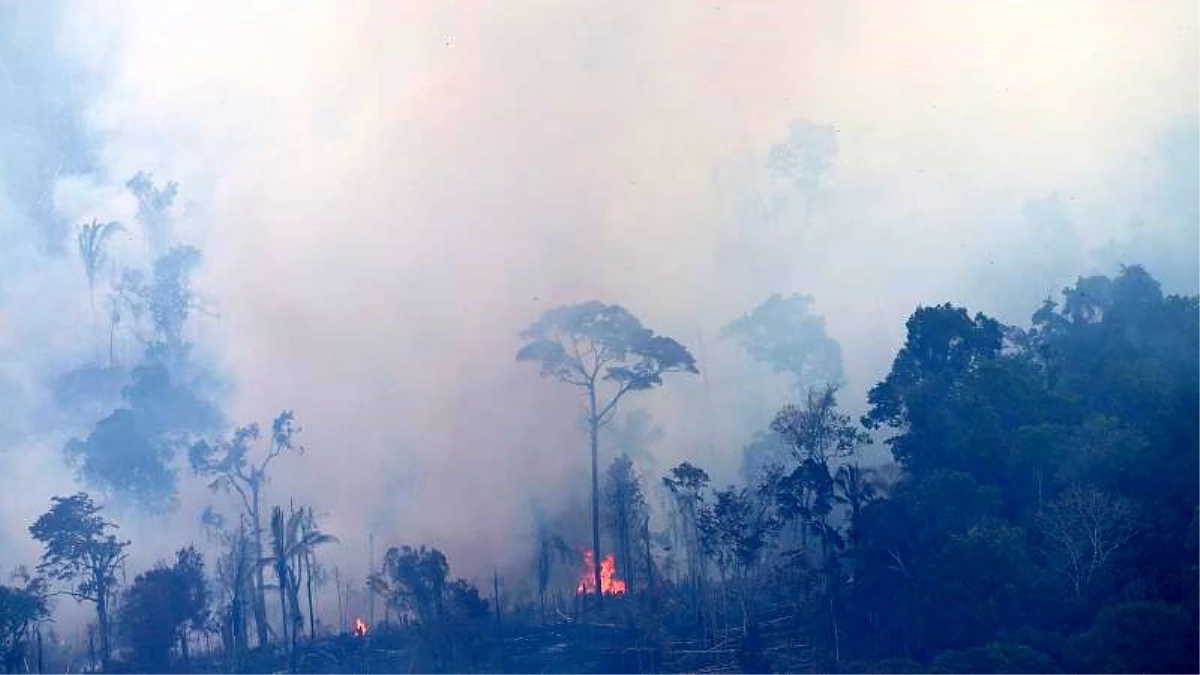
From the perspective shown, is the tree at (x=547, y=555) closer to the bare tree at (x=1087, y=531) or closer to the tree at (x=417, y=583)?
the tree at (x=417, y=583)

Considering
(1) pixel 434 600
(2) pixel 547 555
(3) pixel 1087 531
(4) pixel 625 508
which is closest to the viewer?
(3) pixel 1087 531

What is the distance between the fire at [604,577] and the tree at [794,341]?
17.7m

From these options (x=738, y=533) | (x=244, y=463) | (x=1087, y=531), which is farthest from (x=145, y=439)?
(x=1087, y=531)

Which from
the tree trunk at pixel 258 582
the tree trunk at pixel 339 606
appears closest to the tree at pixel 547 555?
the tree trunk at pixel 339 606

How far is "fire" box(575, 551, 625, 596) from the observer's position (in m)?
66.7

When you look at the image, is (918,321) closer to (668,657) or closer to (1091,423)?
(1091,423)

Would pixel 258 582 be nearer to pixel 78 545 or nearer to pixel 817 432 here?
pixel 78 545

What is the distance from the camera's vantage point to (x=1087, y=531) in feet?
149

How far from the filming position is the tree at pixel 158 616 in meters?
58.7

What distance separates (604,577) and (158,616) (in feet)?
76.5

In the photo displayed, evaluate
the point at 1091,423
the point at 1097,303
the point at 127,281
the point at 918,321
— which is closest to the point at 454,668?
the point at 918,321

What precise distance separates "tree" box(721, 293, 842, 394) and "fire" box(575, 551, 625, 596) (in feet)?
58.1

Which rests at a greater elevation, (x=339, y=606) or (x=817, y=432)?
(x=817, y=432)

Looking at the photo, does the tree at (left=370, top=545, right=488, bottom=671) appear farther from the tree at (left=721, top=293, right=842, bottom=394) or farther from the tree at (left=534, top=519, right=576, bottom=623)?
the tree at (left=721, top=293, right=842, bottom=394)
